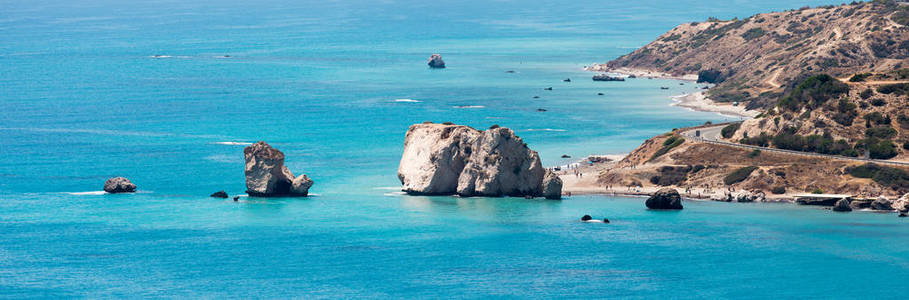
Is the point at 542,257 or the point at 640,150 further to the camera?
the point at 640,150

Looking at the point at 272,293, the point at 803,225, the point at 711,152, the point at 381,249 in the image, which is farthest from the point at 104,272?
the point at 711,152

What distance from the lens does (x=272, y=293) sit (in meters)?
106

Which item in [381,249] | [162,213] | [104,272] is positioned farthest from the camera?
[162,213]

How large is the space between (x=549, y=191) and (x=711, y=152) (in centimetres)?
2605

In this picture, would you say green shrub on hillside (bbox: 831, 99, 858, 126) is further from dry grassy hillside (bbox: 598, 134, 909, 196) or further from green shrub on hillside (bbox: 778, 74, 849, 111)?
dry grassy hillside (bbox: 598, 134, 909, 196)

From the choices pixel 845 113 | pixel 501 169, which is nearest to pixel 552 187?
pixel 501 169

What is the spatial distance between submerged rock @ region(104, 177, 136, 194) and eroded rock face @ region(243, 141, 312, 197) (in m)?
15.1

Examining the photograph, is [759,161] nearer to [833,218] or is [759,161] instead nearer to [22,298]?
[833,218]

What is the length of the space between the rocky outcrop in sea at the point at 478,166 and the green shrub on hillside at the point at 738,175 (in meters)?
21.0

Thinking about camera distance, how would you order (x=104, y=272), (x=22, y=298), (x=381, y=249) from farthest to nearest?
(x=381, y=249), (x=104, y=272), (x=22, y=298)

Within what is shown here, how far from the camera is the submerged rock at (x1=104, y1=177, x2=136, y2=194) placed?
506 feet

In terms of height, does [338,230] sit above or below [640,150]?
below

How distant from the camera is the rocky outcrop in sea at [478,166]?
148250 millimetres

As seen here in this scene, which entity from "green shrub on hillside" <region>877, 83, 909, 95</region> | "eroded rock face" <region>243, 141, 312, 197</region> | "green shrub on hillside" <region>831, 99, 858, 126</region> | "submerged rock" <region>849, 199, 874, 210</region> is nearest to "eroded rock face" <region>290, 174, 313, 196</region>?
"eroded rock face" <region>243, 141, 312, 197</region>
